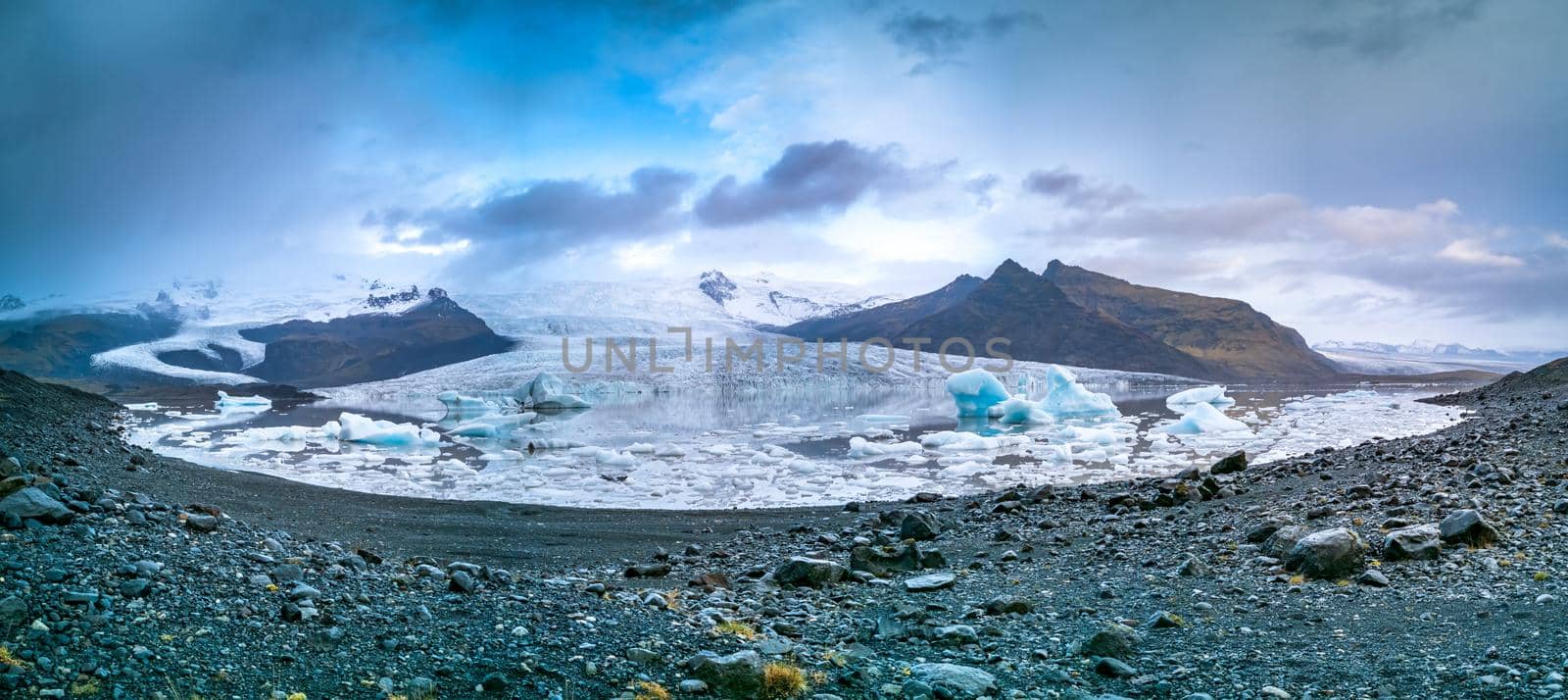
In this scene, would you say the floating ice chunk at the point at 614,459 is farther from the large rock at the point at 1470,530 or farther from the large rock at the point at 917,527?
the large rock at the point at 1470,530

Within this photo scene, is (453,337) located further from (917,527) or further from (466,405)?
(917,527)

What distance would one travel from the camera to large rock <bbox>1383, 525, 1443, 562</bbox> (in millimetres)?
6109

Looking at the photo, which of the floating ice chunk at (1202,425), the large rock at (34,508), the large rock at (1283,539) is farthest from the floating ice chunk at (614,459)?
the floating ice chunk at (1202,425)

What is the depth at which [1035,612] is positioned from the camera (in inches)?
233

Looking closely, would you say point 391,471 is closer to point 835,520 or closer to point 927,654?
point 835,520

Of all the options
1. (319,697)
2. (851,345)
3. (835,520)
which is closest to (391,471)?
(835,520)

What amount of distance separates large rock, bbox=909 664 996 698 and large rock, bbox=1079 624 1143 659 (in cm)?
78

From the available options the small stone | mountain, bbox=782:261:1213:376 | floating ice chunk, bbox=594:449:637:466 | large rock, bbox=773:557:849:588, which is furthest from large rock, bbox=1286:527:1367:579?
mountain, bbox=782:261:1213:376

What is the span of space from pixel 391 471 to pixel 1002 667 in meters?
16.1

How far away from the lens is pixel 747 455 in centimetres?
2164

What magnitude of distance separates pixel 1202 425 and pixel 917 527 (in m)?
21.0

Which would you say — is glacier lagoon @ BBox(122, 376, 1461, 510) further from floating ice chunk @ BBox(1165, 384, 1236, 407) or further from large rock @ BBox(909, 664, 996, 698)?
large rock @ BBox(909, 664, 996, 698)

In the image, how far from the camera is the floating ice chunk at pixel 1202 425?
2650 cm

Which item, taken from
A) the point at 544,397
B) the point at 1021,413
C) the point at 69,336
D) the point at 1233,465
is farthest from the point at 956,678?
the point at 69,336
